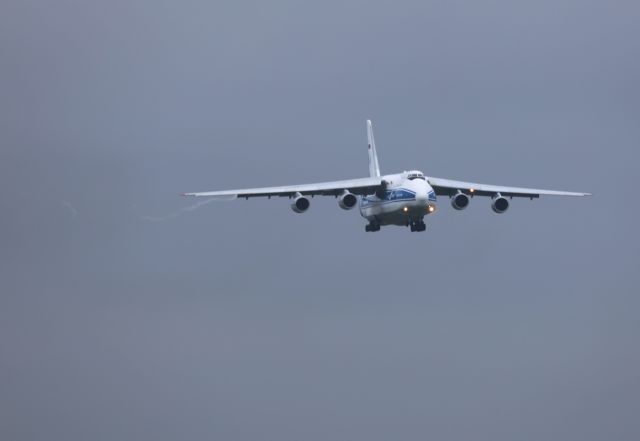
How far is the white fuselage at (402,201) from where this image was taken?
73625 mm

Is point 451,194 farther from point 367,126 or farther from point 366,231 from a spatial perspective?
point 367,126

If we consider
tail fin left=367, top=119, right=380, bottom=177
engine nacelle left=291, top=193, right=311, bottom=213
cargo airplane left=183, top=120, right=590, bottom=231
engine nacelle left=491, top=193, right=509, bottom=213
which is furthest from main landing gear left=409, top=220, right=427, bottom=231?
tail fin left=367, top=119, right=380, bottom=177

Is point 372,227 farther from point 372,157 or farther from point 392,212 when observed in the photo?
point 372,157

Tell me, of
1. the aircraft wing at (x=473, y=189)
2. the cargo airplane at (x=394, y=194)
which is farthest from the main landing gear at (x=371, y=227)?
the aircraft wing at (x=473, y=189)

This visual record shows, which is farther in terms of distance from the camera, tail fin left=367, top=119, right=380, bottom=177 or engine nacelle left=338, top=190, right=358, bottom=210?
tail fin left=367, top=119, right=380, bottom=177

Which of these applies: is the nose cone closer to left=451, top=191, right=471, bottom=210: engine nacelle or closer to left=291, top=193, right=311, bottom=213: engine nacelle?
left=451, top=191, right=471, bottom=210: engine nacelle

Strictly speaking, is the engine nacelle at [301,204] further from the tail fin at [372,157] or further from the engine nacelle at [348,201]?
the tail fin at [372,157]

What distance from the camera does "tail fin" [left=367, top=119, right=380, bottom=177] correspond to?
88.8m

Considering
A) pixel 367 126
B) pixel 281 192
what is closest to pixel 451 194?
pixel 281 192

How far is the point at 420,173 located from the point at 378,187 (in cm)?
247

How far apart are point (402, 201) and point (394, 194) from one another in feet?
2.76

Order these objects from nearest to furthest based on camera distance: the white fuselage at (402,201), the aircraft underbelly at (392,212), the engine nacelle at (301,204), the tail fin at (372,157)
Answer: the white fuselage at (402,201)
the engine nacelle at (301,204)
the aircraft underbelly at (392,212)
the tail fin at (372,157)

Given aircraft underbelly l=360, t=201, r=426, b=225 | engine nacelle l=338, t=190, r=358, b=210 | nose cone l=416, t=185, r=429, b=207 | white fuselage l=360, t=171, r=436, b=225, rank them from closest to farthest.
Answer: nose cone l=416, t=185, r=429, b=207 → white fuselage l=360, t=171, r=436, b=225 → aircraft underbelly l=360, t=201, r=426, b=225 → engine nacelle l=338, t=190, r=358, b=210

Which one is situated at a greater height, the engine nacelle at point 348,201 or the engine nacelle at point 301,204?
the engine nacelle at point 348,201
